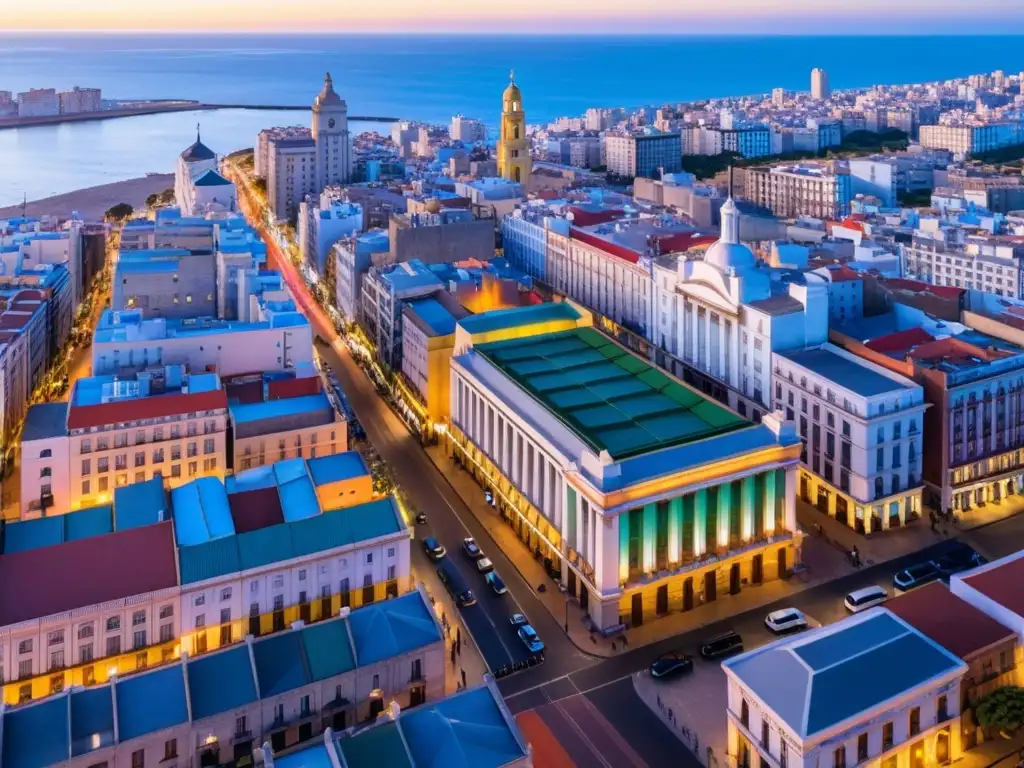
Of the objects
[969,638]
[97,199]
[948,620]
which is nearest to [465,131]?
[97,199]

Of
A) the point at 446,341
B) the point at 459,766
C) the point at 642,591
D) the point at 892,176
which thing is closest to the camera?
the point at 459,766

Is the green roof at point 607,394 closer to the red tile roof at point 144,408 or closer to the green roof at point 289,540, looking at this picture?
the green roof at point 289,540

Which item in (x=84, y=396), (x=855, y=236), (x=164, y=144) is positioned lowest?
(x=84, y=396)

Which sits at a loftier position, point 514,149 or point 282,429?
point 514,149

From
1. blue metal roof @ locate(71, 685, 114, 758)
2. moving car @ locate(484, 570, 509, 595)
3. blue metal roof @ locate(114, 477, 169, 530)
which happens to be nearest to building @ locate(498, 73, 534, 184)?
moving car @ locate(484, 570, 509, 595)

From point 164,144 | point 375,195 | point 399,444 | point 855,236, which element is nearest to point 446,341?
point 399,444

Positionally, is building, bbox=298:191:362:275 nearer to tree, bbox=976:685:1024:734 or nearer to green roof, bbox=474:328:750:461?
green roof, bbox=474:328:750:461

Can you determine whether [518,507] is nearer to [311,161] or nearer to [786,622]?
[786,622]

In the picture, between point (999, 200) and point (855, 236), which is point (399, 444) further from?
point (999, 200)
